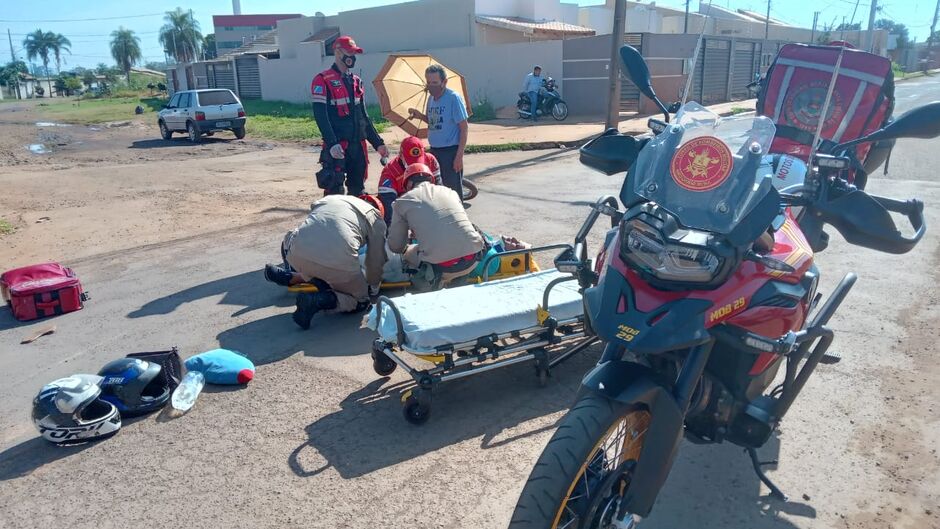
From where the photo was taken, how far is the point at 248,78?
42.1m

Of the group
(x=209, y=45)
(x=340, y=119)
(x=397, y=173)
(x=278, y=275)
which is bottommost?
(x=278, y=275)

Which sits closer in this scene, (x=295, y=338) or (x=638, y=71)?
(x=638, y=71)

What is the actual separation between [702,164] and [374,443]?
235cm

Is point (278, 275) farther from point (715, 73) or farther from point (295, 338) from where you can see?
point (715, 73)

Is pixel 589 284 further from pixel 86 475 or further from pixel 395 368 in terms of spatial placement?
pixel 86 475

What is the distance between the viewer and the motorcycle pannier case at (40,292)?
5957 millimetres

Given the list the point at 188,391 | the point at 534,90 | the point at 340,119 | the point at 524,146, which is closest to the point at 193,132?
the point at 534,90

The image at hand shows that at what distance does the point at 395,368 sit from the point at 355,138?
4.00m

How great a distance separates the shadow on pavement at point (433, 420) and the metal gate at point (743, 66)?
28.2 meters

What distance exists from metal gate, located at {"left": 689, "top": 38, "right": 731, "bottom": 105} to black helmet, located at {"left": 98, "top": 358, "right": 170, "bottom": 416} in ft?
84.3

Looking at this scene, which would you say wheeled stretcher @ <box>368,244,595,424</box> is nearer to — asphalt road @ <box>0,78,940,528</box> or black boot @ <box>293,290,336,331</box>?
asphalt road @ <box>0,78,940,528</box>

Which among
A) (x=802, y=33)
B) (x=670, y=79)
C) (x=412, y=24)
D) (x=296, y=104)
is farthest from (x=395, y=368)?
(x=802, y=33)

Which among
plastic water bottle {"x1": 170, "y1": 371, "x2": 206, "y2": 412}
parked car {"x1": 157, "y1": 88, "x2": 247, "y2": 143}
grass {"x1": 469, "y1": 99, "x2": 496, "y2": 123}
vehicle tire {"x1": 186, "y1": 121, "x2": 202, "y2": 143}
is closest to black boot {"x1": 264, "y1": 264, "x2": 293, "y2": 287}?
plastic water bottle {"x1": 170, "y1": 371, "x2": 206, "y2": 412}

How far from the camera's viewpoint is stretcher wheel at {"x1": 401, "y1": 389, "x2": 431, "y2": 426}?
3943 mm
